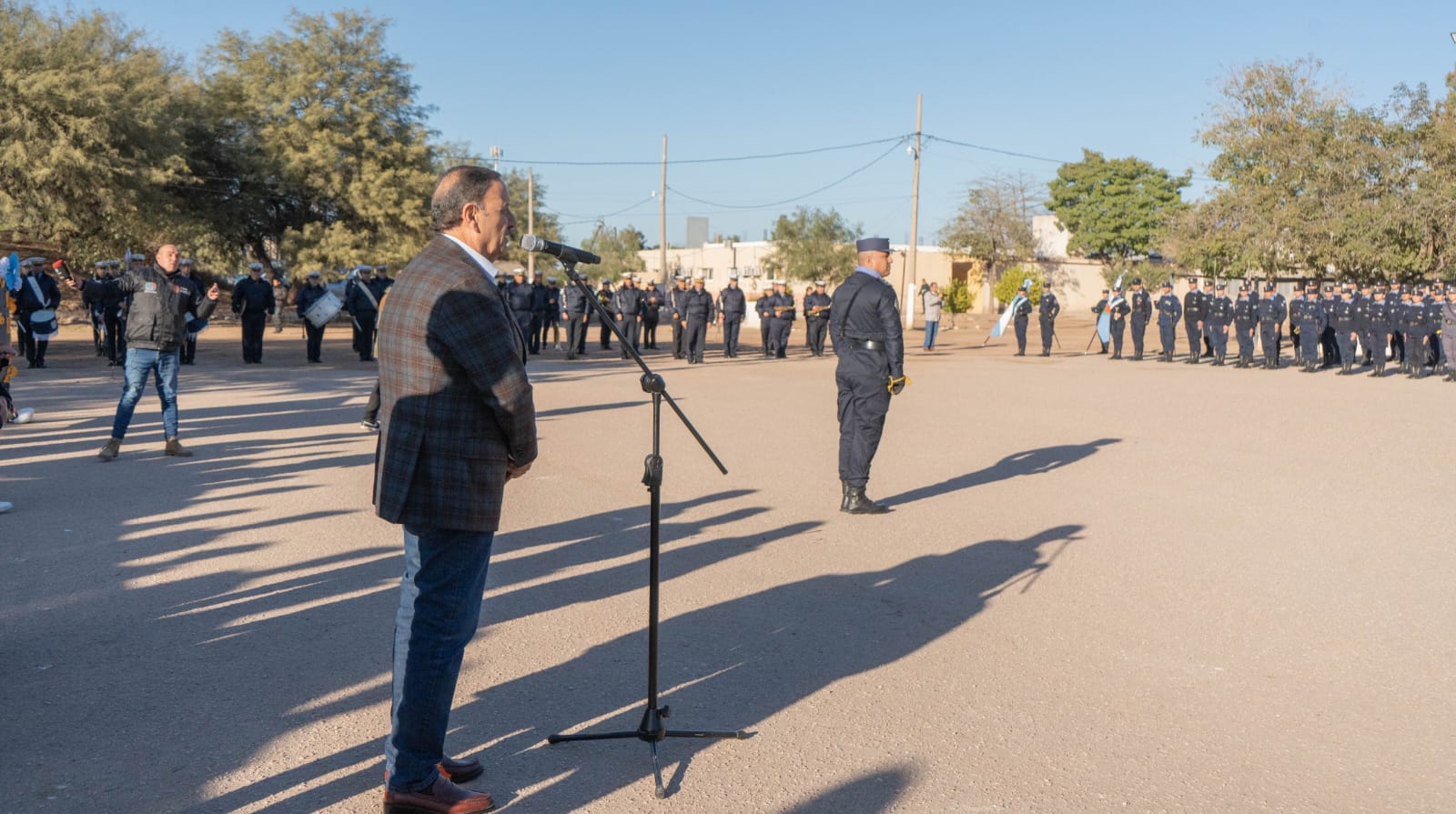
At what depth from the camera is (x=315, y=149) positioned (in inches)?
1517

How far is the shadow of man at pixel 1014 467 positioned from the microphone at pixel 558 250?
5312mm

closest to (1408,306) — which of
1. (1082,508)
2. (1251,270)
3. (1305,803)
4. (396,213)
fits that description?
(1251,270)

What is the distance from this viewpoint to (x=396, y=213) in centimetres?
3947

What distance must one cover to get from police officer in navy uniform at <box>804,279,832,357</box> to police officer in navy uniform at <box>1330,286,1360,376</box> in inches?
435

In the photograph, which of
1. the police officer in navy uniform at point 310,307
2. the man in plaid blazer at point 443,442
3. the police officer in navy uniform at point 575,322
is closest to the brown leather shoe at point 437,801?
the man in plaid blazer at point 443,442

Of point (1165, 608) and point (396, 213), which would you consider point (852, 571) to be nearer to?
point (1165, 608)

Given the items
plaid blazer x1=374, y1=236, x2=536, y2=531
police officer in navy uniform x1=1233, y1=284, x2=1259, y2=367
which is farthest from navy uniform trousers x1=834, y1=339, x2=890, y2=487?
police officer in navy uniform x1=1233, y1=284, x2=1259, y2=367

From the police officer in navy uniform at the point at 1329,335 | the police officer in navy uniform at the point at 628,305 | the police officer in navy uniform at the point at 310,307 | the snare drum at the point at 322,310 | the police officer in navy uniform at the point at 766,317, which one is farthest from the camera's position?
the police officer in navy uniform at the point at 766,317

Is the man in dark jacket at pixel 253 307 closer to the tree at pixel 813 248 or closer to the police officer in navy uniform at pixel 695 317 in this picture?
the police officer in navy uniform at pixel 695 317

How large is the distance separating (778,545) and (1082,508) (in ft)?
8.96

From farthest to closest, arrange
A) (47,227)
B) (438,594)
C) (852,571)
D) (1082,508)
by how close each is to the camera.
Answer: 1. (47,227)
2. (1082,508)
3. (852,571)
4. (438,594)

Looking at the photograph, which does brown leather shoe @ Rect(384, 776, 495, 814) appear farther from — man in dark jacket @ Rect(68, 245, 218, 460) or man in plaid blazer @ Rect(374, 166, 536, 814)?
man in dark jacket @ Rect(68, 245, 218, 460)

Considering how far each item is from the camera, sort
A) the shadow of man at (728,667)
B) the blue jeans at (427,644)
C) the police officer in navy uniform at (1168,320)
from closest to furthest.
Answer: the blue jeans at (427,644), the shadow of man at (728,667), the police officer in navy uniform at (1168,320)

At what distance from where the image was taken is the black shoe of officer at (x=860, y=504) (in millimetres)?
8320
